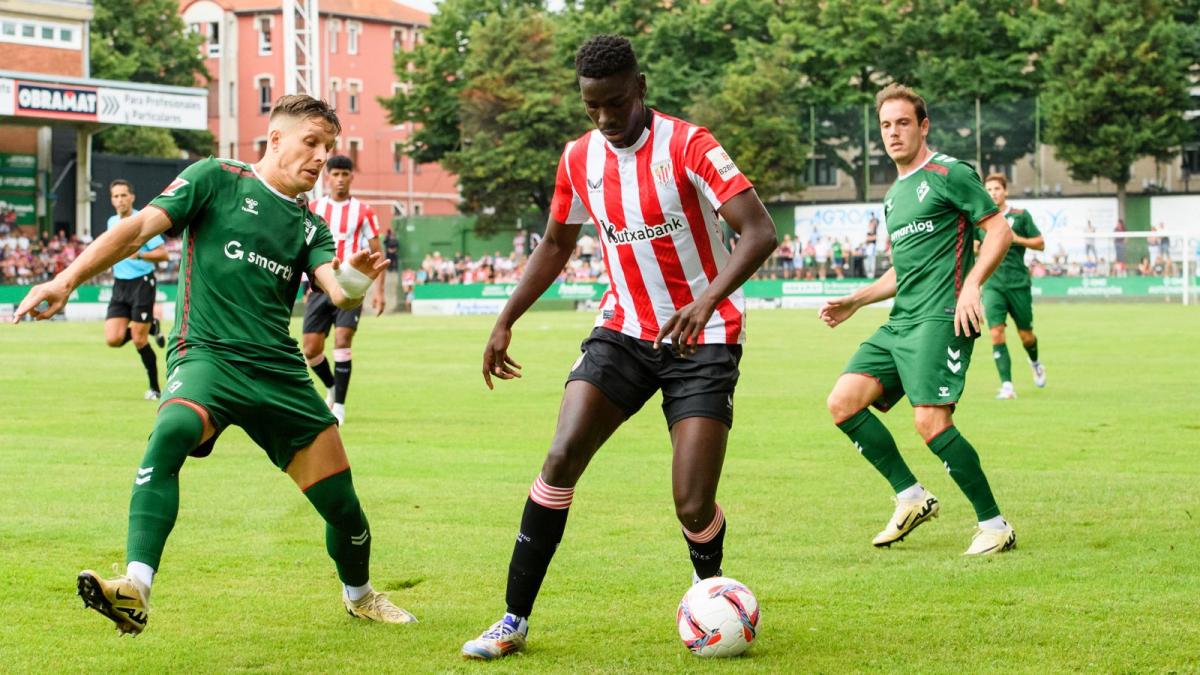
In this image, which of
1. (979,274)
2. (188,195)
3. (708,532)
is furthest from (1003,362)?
(188,195)

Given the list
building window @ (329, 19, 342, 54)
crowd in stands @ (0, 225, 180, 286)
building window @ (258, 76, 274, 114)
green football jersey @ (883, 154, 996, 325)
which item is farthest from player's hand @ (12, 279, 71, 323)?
building window @ (329, 19, 342, 54)

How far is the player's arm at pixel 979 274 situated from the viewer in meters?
8.38

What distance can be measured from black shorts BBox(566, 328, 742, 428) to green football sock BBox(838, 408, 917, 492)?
8.59 ft

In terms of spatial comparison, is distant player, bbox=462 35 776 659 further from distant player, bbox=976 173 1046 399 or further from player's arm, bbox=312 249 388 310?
distant player, bbox=976 173 1046 399

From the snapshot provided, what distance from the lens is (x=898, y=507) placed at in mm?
8562

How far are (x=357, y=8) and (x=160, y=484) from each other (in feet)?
315

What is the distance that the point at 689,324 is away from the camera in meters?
5.84

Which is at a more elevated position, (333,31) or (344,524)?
(333,31)

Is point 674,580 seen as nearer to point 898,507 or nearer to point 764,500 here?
point 898,507

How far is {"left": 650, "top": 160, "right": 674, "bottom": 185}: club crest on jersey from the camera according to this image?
6.19 meters

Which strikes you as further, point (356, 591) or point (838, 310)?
point (838, 310)

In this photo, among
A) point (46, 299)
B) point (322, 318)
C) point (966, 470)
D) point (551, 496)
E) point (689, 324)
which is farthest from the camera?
point (322, 318)

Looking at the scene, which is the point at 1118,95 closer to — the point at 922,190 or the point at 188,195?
the point at 922,190

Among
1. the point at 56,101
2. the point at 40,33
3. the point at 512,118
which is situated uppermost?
the point at 40,33
